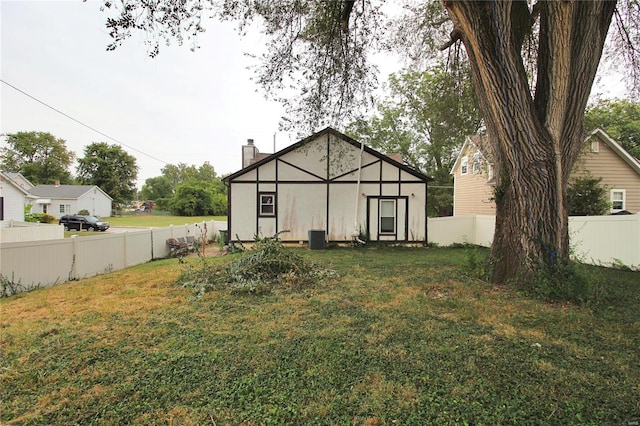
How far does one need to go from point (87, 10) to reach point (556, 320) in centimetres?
846

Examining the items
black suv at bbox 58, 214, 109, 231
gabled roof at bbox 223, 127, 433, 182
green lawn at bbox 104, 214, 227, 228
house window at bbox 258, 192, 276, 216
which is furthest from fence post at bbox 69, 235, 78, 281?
green lawn at bbox 104, 214, 227, 228

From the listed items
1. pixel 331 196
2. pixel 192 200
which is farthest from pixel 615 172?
pixel 192 200

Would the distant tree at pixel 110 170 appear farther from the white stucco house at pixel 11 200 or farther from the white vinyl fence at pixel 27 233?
the white vinyl fence at pixel 27 233

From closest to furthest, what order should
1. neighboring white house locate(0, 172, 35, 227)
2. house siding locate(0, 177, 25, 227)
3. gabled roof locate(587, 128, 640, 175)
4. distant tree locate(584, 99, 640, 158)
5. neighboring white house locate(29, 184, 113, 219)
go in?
gabled roof locate(587, 128, 640, 175) < neighboring white house locate(0, 172, 35, 227) < house siding locate(0, 177, 25, 227) < distant tree locate(584, 99, 640, 158) < neighboring white house locate(29, 184, 113, 219)

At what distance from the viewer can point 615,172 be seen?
13625 millimetres

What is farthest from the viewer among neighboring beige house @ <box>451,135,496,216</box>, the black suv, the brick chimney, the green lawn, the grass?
the green lawn

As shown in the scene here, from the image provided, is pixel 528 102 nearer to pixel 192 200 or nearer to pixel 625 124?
pixel 625 124

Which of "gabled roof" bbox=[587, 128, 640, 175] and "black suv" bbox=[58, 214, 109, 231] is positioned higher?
"gabled roof" bbox=[587, 128, 640, 175]

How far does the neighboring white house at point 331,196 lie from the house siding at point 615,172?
7815 millimetres

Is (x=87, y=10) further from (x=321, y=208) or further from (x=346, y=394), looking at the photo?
(x=321, y=208)

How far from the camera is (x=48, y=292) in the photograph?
5.69 meters

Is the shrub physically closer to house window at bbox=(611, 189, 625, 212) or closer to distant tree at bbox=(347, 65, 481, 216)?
house window at bbox=(611, 189, 625, 212)

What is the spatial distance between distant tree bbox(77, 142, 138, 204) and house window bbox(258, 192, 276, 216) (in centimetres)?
4870

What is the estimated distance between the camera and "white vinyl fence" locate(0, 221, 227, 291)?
18.9ft
